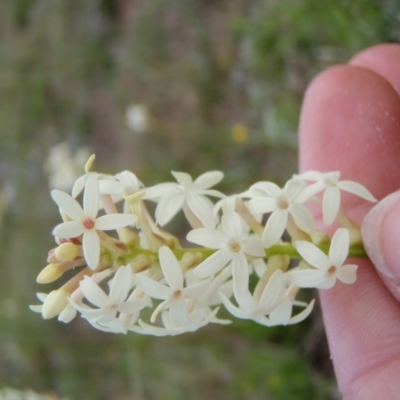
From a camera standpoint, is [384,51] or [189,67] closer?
[384,51]

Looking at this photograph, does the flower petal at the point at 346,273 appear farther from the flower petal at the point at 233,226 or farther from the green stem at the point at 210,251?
the flower petal at the point at 233,226

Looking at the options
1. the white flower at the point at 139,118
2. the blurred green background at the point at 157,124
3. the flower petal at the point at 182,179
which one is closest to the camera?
the flower petal at the point at 182,179

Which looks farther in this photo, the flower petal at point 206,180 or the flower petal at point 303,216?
the flower petal at point 206,180

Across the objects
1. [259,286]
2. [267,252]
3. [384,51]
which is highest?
[384,51]

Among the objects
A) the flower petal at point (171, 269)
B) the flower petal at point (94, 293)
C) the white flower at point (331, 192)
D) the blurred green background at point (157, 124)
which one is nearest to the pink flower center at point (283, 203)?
the white flower at point (331, 192)

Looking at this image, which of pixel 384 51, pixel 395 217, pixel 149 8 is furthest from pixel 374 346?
pixel 149 8

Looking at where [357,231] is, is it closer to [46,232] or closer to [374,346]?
[374,346]

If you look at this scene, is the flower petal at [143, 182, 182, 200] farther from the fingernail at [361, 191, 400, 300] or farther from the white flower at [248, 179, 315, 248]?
the fingernail at [361, 191, 400, 300]

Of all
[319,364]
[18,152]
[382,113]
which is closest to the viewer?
[382,113]
